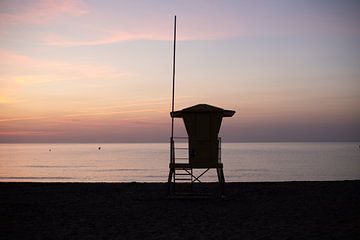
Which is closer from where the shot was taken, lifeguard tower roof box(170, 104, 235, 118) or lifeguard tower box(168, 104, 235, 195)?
lifeguard tower box(168, 104, 235, 195)
